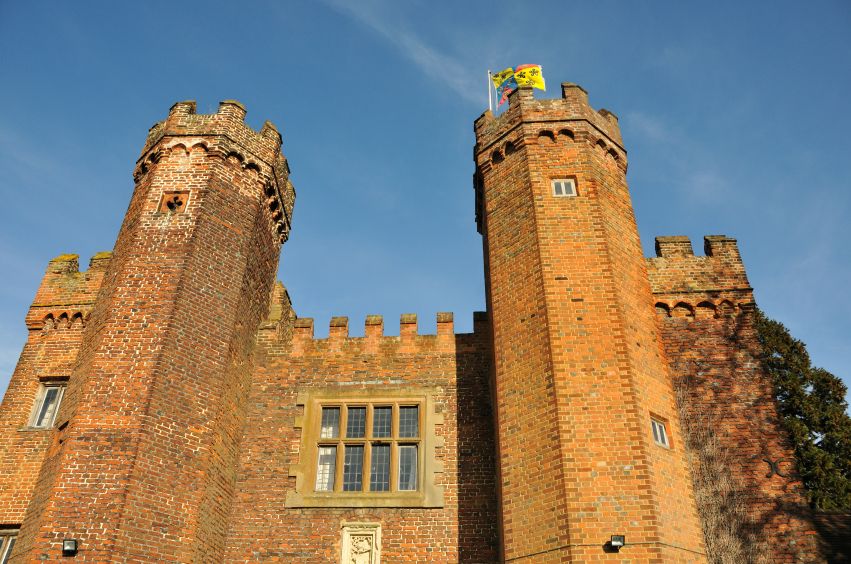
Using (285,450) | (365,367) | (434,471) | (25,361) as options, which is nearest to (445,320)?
(365,367)

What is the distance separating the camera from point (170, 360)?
38.6ft

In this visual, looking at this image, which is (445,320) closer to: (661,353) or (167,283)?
(661,353)

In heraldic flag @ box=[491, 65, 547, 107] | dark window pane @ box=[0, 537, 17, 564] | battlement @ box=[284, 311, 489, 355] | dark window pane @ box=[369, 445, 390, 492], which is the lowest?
dark window pane @ box=[0, 537, 17, 564]

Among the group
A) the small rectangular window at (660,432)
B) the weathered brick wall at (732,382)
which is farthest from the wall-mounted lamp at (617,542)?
the weathered brick wall at (732,382)

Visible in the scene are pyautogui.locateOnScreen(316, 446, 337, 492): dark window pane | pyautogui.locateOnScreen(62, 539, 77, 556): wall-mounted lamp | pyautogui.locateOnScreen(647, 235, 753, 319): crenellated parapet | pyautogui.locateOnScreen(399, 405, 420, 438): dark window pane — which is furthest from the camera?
pyautogui.locateOnScreen(647, 235, 753, 319): crenellated parapet

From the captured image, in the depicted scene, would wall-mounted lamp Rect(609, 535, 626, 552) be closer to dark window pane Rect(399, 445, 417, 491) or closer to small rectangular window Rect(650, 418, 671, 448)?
small rectangular window Rect(650, 418, 671, 448)

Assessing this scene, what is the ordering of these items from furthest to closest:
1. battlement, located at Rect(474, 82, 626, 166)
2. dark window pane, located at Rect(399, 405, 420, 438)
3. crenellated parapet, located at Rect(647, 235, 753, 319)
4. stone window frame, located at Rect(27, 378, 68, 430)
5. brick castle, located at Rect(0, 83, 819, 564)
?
battlement, located at Rect(474, 82, 626, 166) → crenellated parapet, located at Rect(647, 235, 753, 319) → stone window frame, located at Rect(27, 378, 68, 430) → dark window pane, located at Rect(399, 405, 420, 438) → brick castle, located at Rect(0, 83, 819, 564)

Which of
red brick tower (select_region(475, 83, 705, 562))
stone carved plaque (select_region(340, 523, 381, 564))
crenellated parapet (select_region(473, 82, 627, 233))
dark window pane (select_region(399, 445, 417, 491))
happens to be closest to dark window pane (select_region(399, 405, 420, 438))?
dark window pane (select_region(399, 445, 417, 491))

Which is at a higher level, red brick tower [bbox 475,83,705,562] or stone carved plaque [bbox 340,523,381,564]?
red brick tower [bbox 475,83,705,562]

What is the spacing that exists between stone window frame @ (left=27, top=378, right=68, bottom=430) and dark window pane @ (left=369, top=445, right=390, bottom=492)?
22.5 ft

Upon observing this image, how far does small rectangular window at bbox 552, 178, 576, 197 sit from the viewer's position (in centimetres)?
1348

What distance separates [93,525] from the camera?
32.8ft

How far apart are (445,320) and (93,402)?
7.28 meters

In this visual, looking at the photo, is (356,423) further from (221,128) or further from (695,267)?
(695,267)
